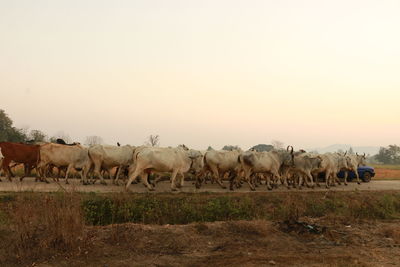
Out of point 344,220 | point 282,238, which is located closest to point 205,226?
point 282,238

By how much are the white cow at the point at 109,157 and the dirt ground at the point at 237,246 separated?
9.64 meters

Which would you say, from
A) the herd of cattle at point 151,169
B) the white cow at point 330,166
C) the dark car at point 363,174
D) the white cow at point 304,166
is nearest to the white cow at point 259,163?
the herd of cattle at point 151,169

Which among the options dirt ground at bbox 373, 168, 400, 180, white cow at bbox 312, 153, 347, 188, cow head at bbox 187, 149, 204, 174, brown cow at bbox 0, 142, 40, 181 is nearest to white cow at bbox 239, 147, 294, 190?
cow head at bbox 187, 149, 204, 174

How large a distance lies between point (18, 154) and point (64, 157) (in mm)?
2399

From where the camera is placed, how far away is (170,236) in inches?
368

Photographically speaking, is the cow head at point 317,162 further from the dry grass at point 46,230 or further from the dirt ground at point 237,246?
the dry grass at point 46,230

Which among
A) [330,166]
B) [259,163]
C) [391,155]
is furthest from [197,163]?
[391,155]

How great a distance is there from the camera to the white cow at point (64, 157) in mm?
18250

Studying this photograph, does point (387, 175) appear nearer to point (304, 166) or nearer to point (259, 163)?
point (304, 166)

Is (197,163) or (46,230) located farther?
(197,163)

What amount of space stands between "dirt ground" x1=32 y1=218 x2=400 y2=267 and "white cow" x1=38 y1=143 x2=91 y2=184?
9838 mm

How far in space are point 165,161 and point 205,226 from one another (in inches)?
271

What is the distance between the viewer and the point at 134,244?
Answer: 8648 mm

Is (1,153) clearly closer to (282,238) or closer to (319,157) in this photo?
(282,238)
